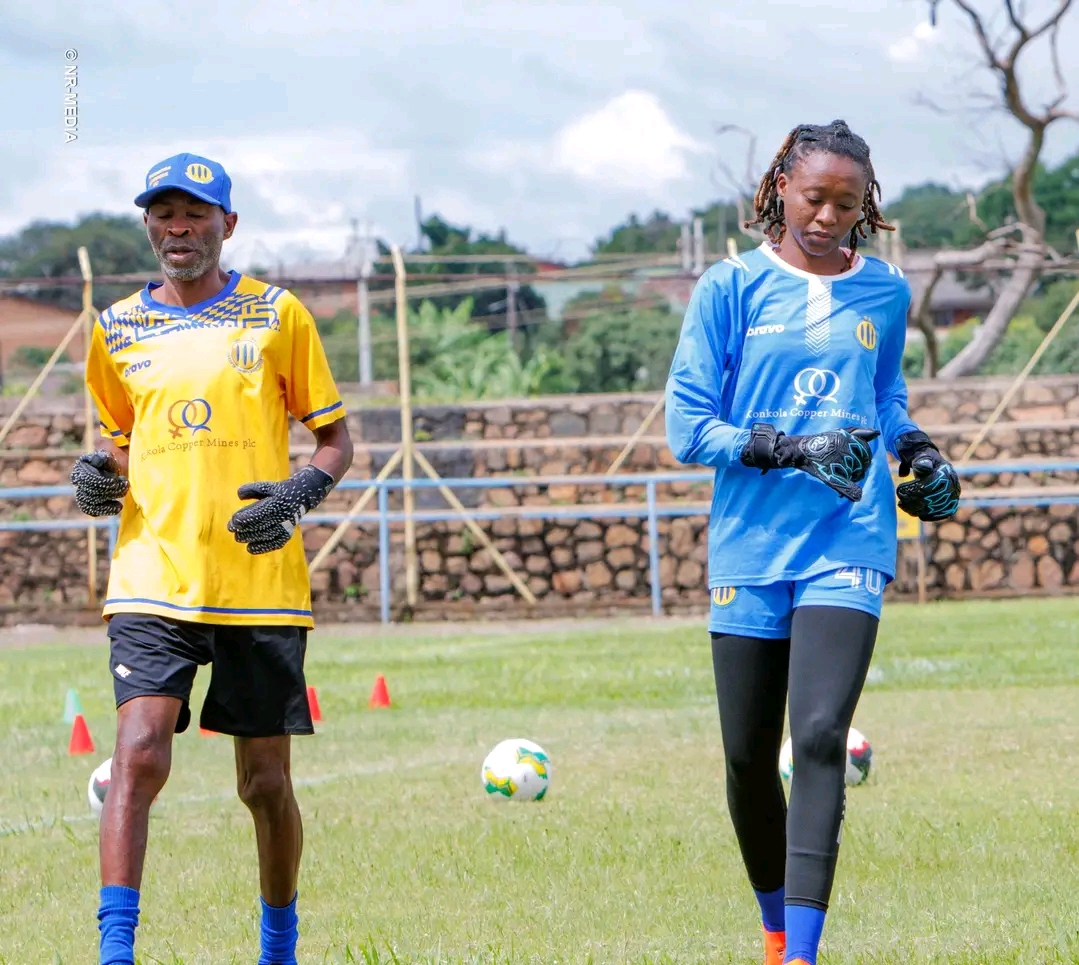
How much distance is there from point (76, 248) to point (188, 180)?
2347 inches

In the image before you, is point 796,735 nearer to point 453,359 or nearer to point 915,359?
point 453,359

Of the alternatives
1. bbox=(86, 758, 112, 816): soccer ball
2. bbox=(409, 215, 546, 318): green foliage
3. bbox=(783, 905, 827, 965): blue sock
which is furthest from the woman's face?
bbox=(409, 215, 546, 318): green foliage

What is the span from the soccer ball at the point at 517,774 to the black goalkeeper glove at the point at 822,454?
374 cm

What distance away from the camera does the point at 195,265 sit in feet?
16.0

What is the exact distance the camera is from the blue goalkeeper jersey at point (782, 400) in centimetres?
461

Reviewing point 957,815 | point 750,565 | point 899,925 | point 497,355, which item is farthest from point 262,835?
point 497,355

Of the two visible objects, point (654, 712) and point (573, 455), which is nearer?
point (654, 712)

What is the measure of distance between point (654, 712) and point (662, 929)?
590 cm

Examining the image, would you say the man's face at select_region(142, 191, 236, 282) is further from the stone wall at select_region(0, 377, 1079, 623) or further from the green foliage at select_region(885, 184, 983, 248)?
the green foliage at select_region(885, 184, 983, 248)

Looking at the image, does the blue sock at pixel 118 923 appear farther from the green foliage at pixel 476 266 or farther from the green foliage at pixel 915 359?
the green foliage at pixel 476 266

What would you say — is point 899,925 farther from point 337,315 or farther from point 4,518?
point 337,315

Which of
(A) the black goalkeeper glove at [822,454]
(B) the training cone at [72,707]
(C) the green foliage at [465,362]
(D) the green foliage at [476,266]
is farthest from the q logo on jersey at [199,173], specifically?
(D) the green foliage at [476,266]

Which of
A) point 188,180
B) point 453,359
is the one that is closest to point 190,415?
point 188,180

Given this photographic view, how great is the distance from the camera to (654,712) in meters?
11.3
